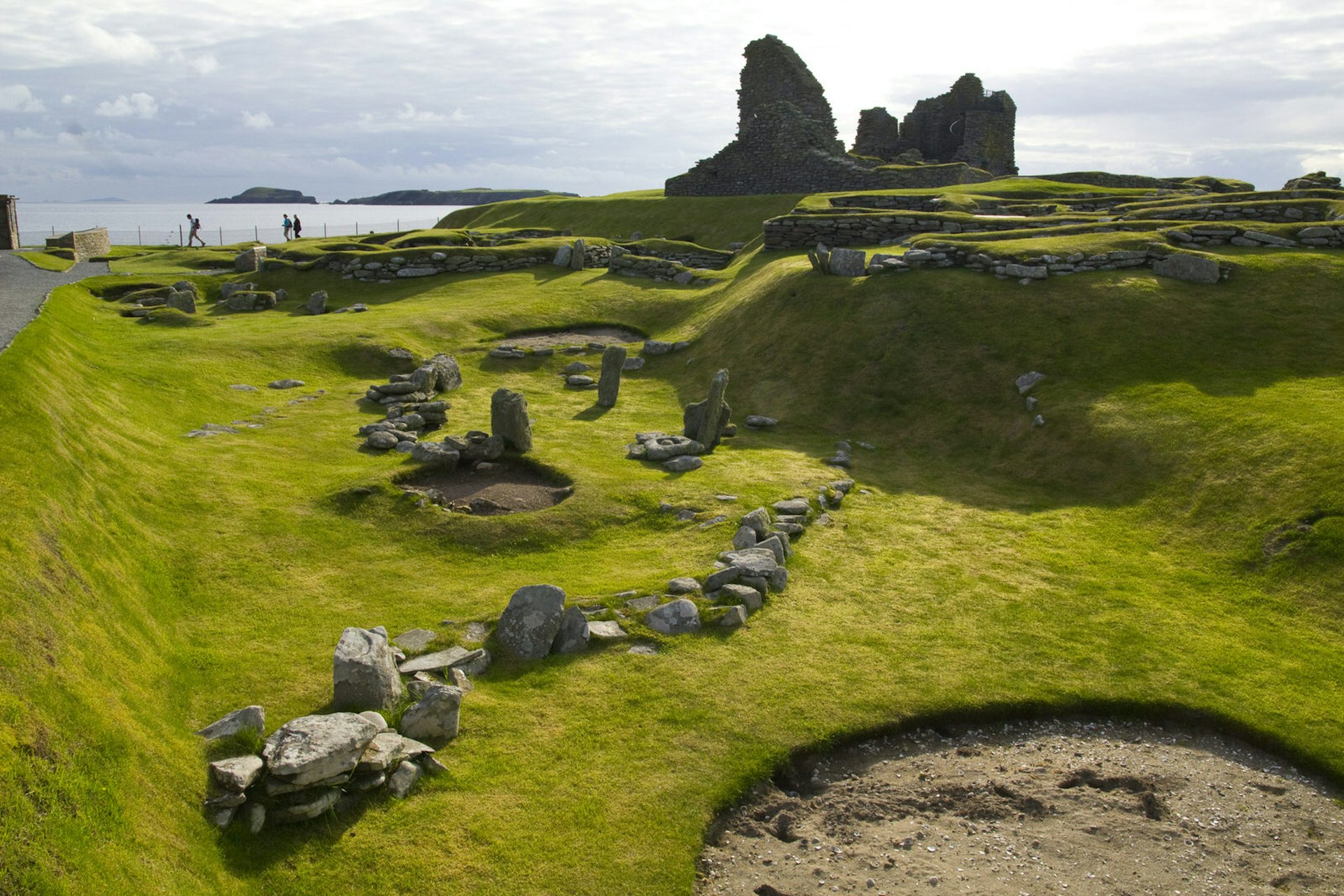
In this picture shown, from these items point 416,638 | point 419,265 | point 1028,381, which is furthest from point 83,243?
point 1028,381

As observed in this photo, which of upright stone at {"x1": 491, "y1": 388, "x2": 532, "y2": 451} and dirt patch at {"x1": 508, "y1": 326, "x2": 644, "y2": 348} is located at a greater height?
dirt patch at {"x1": 508, "y1": 326, "x2": 644, "y2": 348}

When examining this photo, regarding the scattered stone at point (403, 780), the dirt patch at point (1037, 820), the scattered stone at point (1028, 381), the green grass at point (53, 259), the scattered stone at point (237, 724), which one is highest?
the green grass at point (53, 259)

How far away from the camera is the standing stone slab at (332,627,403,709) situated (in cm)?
995

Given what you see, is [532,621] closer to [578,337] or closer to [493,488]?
[493,488]

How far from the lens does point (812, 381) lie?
79.8ft

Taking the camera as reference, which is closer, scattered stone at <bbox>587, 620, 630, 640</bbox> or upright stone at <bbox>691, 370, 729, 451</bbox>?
scattered stone at <bbox>587, 620, 630, 640</bbox>

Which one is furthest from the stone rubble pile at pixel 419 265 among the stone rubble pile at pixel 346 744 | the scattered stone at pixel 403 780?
the scattered stone at pixel 403 780

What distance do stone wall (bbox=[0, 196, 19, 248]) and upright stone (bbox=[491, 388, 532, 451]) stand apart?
4952 centimetres

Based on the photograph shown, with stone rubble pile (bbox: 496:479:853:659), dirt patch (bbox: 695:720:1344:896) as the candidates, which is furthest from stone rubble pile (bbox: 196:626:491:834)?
dirt patch (bbox: 695:720:1344:896)

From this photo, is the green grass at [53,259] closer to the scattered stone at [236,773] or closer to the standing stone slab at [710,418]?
the standing stone slab at [710,418]

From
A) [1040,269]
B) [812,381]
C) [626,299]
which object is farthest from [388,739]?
[626,299]

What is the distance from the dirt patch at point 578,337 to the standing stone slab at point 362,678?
20.9 meters

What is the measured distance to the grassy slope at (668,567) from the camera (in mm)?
8250

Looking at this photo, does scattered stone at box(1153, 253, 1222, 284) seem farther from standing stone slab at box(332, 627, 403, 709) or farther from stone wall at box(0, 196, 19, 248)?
stone wall at box(0, 196, 19, 248)
